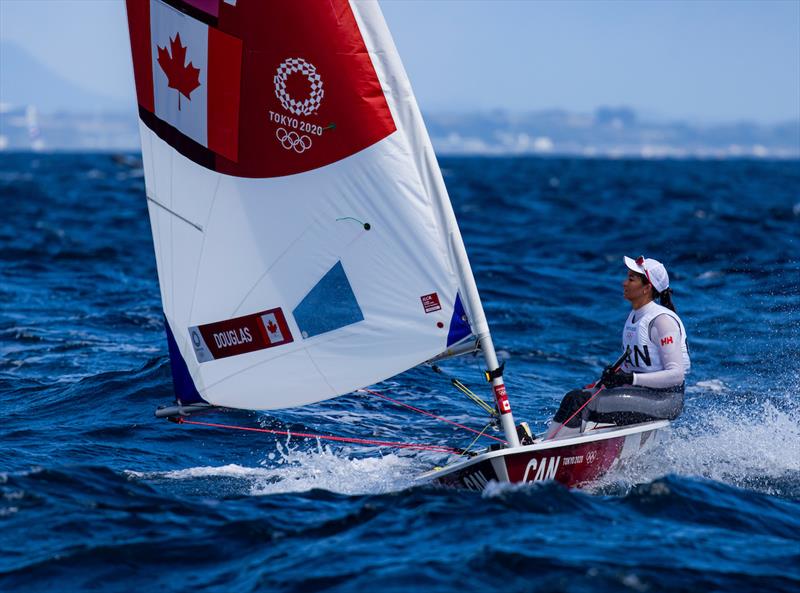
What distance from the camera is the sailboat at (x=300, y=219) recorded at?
7.32m

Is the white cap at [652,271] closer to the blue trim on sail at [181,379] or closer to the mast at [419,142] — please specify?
the mast at [419,142]

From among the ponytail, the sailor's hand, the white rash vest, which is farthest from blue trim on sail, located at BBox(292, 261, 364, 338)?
the ponytail

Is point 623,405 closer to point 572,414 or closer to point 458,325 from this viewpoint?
point 572,414

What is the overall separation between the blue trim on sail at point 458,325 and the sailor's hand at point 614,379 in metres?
1.71

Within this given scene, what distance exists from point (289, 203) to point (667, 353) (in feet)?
11.7

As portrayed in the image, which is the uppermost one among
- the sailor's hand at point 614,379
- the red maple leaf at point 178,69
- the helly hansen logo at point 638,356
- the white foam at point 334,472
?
the red maple leaf at point 178,69

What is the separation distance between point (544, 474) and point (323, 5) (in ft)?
12.6

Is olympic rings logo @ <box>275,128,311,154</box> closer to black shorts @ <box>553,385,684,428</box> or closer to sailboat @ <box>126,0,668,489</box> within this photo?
sailboat @ <box>126,0,668,489</box>

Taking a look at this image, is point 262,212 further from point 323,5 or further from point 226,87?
point 323,5

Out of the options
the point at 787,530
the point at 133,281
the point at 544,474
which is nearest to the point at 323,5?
the point at 544,474

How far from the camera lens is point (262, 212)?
7.78 m

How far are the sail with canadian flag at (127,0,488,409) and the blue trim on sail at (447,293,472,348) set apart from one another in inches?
0.6

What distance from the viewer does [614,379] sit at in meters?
8.59

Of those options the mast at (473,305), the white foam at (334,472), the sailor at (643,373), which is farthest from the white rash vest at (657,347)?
the white foam at (334,472)
